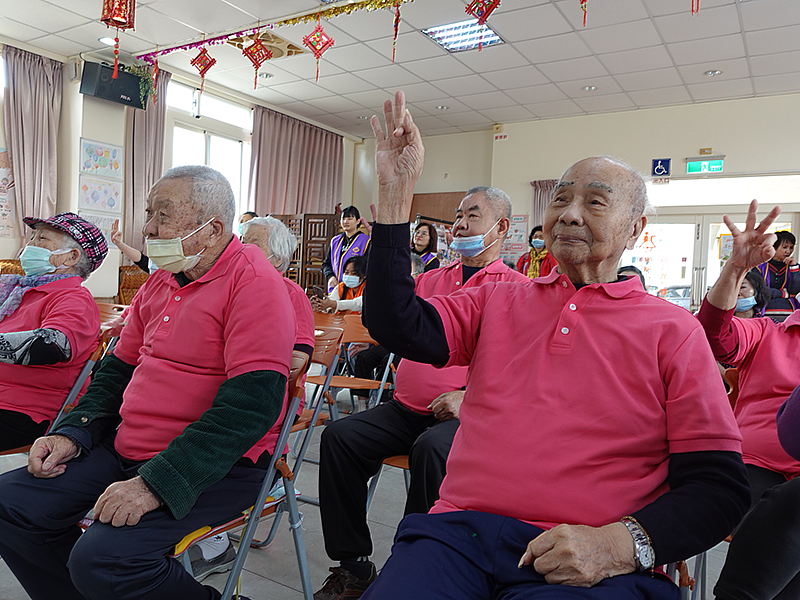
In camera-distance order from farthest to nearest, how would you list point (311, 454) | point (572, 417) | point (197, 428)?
point (311, 454) < point (197, 428) < point (572, 417)

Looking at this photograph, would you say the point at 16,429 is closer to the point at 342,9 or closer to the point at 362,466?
the point at 362,466

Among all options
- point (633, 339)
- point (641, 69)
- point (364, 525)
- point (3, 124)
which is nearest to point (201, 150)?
point (3, 124)

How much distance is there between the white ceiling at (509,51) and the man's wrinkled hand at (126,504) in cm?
506

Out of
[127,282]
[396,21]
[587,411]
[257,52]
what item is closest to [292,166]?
[257,52]

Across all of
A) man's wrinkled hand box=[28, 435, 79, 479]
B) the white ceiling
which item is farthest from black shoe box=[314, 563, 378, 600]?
the white ceiling

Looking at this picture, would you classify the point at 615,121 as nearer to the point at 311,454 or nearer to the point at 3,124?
the point at 311,454

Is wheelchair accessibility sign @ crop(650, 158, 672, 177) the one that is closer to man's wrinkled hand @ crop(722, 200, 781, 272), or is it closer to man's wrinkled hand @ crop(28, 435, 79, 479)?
man's wrinkled hand @ crop(722, 200, 781, 272)

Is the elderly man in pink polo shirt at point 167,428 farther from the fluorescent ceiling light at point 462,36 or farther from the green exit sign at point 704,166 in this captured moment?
the green exit sign at point 704,166

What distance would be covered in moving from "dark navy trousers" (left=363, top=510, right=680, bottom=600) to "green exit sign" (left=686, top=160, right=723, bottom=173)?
7.83 meters

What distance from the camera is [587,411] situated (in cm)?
109

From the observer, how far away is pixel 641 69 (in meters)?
6.49

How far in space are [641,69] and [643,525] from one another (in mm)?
6701

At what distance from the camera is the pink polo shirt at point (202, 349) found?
4.68ft

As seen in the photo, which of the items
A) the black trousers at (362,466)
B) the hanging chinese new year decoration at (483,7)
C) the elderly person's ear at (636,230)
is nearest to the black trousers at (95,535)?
the black trousers at (362,466)
